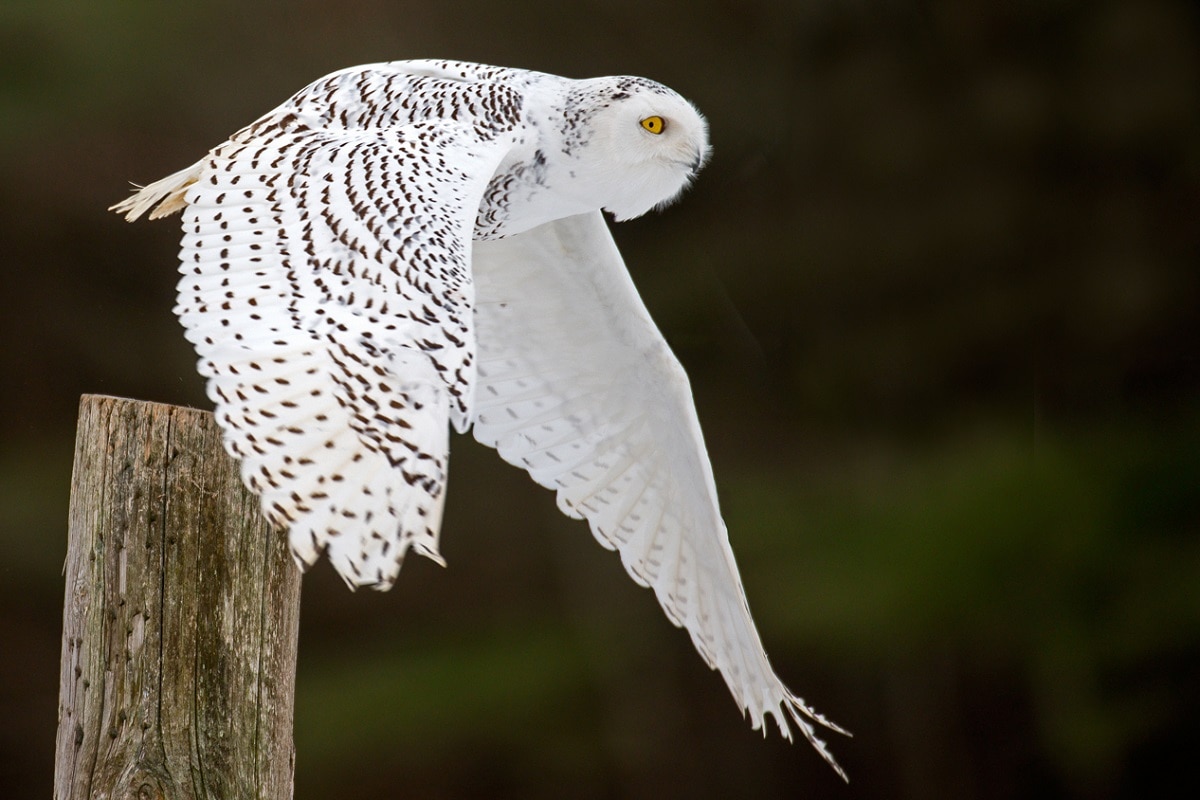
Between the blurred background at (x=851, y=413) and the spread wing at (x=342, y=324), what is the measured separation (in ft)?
9.02

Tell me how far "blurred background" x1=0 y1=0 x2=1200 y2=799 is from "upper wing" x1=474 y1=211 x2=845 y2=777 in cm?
200

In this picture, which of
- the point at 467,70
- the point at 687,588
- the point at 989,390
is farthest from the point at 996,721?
the point at 467,70

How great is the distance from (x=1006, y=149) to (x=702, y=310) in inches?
55.3

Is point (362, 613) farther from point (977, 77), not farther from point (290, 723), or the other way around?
point (977, 77)

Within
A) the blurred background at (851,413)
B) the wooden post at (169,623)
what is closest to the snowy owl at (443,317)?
the wooden post at (169,623)

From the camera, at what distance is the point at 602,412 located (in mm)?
2455

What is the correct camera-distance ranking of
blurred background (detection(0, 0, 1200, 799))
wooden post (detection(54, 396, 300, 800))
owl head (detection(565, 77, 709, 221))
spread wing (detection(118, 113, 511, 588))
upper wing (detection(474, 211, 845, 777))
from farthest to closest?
blurred background (detection(0, 0, 1200, 799)) < upper wing (detection(474, 211, 845, 777)) < owl head (detection(565, 77, 709, 221)) < wooden post (detection(54, 396, 300, 800)) < spread wing (detection(118, 113, 511, 588))

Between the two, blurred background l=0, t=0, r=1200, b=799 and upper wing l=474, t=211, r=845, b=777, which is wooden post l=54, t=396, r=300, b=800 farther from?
blurred background l=0, t=0, r=1200, b=799

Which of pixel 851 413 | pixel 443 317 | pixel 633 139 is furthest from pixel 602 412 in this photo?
pixel 851 413

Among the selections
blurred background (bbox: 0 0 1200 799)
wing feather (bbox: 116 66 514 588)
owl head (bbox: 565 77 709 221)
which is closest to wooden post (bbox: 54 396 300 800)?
wing feather (bbox: 116 66 514 588)

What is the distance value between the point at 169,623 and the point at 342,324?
50cm

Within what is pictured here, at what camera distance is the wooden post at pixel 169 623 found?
5.18ft

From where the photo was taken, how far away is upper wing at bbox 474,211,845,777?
2328 mm

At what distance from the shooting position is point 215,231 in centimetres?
163
